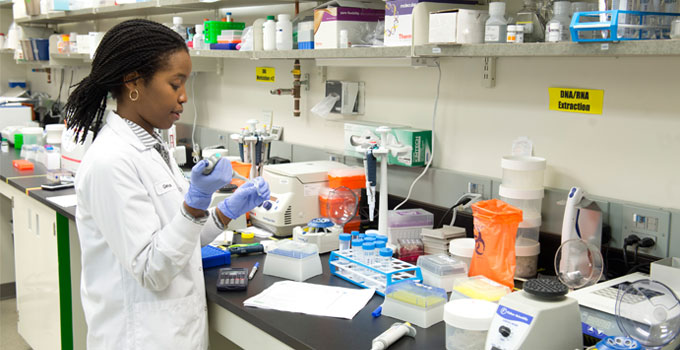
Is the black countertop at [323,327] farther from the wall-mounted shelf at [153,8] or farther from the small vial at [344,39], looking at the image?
the wall-mounted shelf at [153,8]

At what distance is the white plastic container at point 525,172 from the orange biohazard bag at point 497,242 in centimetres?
18

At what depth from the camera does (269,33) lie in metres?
2.57

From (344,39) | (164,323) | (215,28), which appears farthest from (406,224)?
(215,28)

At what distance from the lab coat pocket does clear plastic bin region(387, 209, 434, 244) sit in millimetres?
773

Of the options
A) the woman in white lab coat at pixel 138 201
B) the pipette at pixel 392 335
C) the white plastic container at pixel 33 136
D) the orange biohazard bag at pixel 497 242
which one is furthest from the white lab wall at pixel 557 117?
the white plastic container at pixel 33 136

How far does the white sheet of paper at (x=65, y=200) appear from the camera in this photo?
266 cm

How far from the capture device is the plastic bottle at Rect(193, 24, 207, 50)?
9.85 feet

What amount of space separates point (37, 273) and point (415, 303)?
2.20m

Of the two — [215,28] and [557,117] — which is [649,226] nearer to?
[557,117]

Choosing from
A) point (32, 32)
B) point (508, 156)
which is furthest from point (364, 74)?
point (32, 32)

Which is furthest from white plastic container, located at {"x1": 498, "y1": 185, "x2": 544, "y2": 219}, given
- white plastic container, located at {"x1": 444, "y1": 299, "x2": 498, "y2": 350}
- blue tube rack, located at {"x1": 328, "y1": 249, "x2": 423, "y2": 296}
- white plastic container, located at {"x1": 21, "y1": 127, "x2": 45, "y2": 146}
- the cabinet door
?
white plastic container, located at {"x1": 21, "y1": 127, "x2": 45, "y2": 146}

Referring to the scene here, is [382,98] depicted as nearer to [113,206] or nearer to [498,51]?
[498,51]

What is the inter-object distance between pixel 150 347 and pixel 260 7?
6.91 feet

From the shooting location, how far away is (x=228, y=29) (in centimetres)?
290
